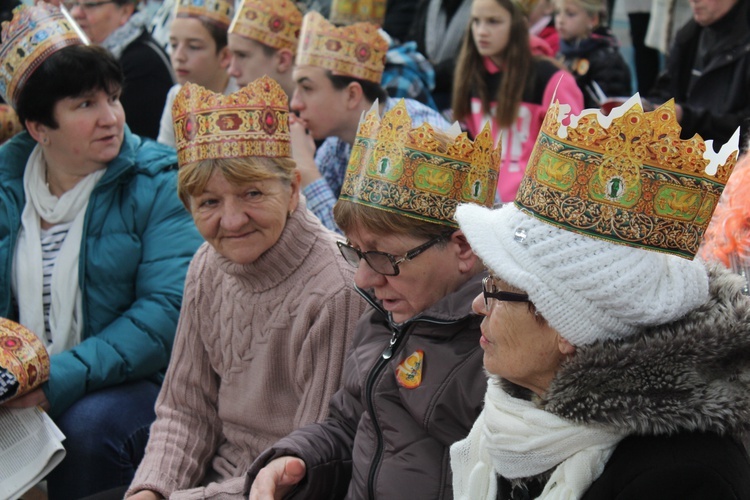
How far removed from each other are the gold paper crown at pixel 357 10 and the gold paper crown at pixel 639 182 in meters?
3.66

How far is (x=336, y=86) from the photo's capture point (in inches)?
176

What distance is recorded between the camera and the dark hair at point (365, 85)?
4.48 metres

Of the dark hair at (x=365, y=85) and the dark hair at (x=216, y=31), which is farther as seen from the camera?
the dark hair at (x=216, y=31)

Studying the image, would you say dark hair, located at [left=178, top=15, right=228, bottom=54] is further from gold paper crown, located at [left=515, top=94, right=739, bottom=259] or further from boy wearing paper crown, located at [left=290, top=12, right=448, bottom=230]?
gold paper crown, located at [left=515, top=94, right=739, bottom=259]

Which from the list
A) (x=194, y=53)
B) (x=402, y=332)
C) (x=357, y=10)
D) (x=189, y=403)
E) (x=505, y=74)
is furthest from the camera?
(x=194, y=53)

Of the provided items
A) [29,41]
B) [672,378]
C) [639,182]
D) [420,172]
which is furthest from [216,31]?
[672,378]

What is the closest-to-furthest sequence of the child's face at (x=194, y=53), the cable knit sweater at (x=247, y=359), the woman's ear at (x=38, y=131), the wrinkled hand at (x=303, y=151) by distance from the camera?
the cable knit sweater at (x=247, y=359), the woman's ear at (x=38, y=131), the wrinkled hand at (x=303, y=151), the child's face at (x=194, y=53)

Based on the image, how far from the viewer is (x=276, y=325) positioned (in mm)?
2754

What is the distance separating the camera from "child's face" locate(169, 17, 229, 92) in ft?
17.8

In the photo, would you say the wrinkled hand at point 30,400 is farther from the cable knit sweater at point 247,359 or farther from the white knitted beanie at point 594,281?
the white knitted beanie at point 594,281

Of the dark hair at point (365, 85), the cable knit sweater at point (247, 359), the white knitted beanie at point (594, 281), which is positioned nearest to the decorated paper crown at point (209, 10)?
the dark hair at point (365, 85)

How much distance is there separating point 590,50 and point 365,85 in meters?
2.12

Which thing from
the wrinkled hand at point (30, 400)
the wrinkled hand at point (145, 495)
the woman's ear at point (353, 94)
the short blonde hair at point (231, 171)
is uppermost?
the woman's ear at point (353, 94)

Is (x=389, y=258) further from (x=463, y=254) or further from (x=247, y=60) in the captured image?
(x=247, y=60)
